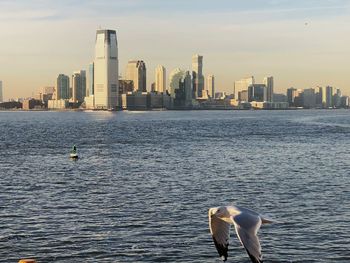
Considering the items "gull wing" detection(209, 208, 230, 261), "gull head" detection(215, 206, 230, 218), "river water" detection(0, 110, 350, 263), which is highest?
"gull head" detection(215, 206, 230, 218)

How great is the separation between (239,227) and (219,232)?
1325 millimetres

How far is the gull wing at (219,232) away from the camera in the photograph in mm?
15492

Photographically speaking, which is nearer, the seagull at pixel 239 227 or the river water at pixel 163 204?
the seagull at pixel 239 227

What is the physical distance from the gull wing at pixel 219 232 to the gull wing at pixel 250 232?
27.8 inches

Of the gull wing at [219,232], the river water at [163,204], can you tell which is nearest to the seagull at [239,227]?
the gull wing at [219,232]

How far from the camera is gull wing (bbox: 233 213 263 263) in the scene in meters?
13.7

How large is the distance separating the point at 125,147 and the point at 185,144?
12024 millimetres

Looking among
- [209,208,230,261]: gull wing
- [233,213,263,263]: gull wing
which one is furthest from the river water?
[233,213,263,263]: gull wing

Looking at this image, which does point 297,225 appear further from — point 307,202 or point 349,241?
point 307,202

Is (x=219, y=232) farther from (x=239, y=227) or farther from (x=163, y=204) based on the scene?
(x=163, y=204)

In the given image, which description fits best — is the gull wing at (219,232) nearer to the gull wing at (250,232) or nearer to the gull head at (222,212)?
the gull head at (222,212)

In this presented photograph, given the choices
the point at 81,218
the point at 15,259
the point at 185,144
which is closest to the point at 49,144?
the point at 185,144

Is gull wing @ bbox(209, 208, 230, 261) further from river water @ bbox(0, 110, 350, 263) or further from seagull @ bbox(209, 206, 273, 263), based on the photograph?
river water @ bbox(0, 110, 350, 263)

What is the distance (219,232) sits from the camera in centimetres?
1596
